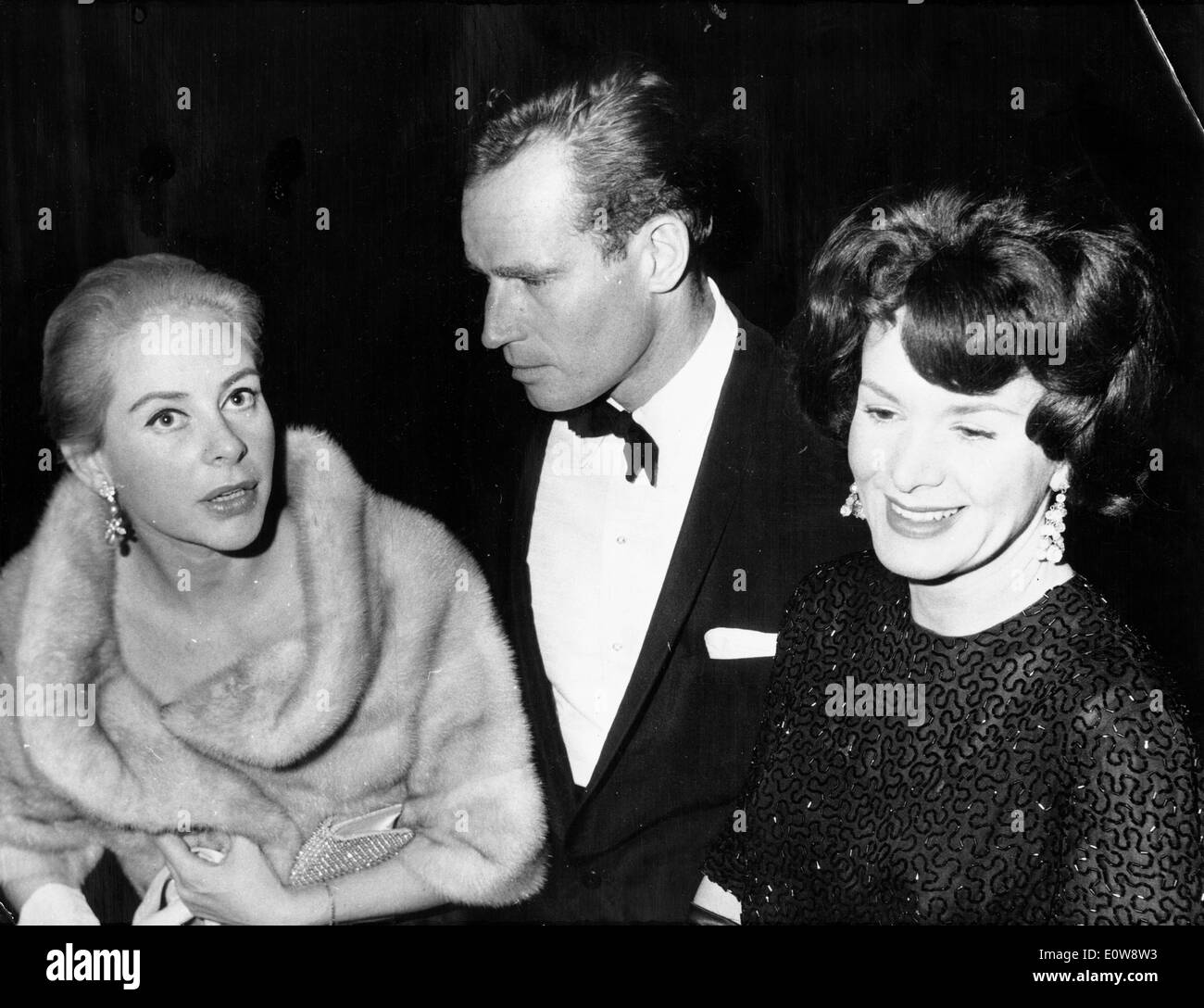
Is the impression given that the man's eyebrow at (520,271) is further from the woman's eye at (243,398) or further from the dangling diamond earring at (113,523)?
the dangling diamond earring at (113,523)

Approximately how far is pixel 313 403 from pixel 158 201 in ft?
1.76

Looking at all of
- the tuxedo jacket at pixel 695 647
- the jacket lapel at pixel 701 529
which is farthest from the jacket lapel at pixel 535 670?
the jacket lapel at pixel 701 529

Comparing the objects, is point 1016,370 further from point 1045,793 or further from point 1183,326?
point 1045,793

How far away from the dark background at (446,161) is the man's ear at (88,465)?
2.4 inches

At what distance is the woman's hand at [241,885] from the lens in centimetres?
243

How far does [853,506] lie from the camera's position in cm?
241

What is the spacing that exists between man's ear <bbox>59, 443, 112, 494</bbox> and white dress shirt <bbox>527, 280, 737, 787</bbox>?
0.87m

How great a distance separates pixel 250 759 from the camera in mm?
2424

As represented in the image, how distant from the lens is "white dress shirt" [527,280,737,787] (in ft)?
7.88

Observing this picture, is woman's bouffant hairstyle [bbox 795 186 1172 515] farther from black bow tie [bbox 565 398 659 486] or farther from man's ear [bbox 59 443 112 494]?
man's ear [bbox 59 443 112 494]

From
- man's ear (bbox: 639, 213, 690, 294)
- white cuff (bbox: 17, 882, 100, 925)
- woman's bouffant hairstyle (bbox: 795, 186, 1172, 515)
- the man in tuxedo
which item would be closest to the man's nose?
the man in tuxedo

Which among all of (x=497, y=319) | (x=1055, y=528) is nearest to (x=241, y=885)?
(x=497, y=319)

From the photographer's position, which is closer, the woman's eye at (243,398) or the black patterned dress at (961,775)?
the black patterned dress at (961,775)
